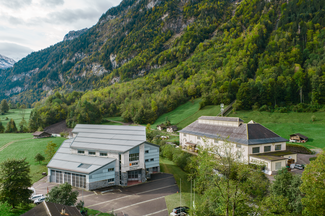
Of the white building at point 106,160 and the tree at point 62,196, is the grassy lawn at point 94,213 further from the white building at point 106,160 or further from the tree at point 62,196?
the white building at point 106,160

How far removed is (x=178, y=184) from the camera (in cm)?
3281

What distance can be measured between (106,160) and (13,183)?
45.4 feet

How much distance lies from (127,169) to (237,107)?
69.0m

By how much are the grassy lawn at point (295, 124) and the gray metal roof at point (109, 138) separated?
46813 mm

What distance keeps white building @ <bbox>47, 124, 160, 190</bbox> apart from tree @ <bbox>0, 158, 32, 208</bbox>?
9282 millimetres

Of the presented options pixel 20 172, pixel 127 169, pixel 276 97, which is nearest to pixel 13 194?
pixel 20 172

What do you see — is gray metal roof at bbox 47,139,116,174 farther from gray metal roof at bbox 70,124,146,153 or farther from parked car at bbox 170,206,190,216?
parked car at bbox 170,206,190,216

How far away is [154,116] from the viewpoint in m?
105

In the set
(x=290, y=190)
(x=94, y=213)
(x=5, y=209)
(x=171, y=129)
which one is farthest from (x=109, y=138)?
(x=171, y=129)

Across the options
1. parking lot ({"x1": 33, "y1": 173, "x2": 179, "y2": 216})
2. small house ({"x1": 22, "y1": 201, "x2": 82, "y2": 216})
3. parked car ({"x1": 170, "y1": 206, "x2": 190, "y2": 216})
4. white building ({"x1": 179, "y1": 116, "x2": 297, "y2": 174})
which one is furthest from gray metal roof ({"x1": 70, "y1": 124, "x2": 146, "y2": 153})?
small house ({"x1": 22, "y1": 201, "x2": 82, "y2": 216})

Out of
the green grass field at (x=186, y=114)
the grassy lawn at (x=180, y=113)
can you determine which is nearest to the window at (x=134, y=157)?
the green grass field at (x=186, y=114)

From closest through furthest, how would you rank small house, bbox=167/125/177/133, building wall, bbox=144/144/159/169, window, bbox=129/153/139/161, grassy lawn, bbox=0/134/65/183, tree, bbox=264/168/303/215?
tree, bbox=264/168/303/215 → window, bbox=129/153/139/161 → building wall, bbox=144/144/159/169 → grassy lawn, bbox=0/134/65/183 → small house, bbox=167/125/177/133

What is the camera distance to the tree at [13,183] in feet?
69.6

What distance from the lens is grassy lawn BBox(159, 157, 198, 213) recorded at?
26.5 meters
